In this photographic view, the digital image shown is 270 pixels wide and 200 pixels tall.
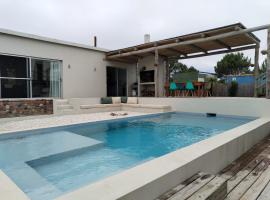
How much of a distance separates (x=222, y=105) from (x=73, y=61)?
7.06m

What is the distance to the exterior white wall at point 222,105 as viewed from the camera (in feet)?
21.8

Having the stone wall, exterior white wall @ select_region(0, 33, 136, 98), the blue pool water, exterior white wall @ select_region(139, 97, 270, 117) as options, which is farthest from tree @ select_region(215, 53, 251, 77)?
the stone wall

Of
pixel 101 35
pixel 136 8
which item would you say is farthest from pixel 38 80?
pixel 101 35

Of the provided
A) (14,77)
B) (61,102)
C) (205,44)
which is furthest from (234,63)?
(14,77)

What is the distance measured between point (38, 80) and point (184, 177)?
26.8 feet

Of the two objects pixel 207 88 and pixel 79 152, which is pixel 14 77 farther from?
pixel 207 88

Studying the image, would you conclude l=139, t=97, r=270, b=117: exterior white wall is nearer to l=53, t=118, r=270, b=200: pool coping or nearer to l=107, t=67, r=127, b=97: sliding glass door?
l=107, t=67, r=127, b=97: sliding glass door

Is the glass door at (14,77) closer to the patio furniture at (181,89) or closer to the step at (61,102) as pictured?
the step at (61,102)

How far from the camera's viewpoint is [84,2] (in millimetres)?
9102

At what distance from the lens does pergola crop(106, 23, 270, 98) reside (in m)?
7.07

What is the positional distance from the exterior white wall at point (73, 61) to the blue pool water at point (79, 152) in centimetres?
444

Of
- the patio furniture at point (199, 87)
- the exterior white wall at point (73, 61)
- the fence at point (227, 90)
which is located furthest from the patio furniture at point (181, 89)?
the exterior white wall at point (73, 61)

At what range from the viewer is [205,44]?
29.0 feet

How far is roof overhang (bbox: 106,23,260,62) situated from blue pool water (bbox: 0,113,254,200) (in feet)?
11.6
